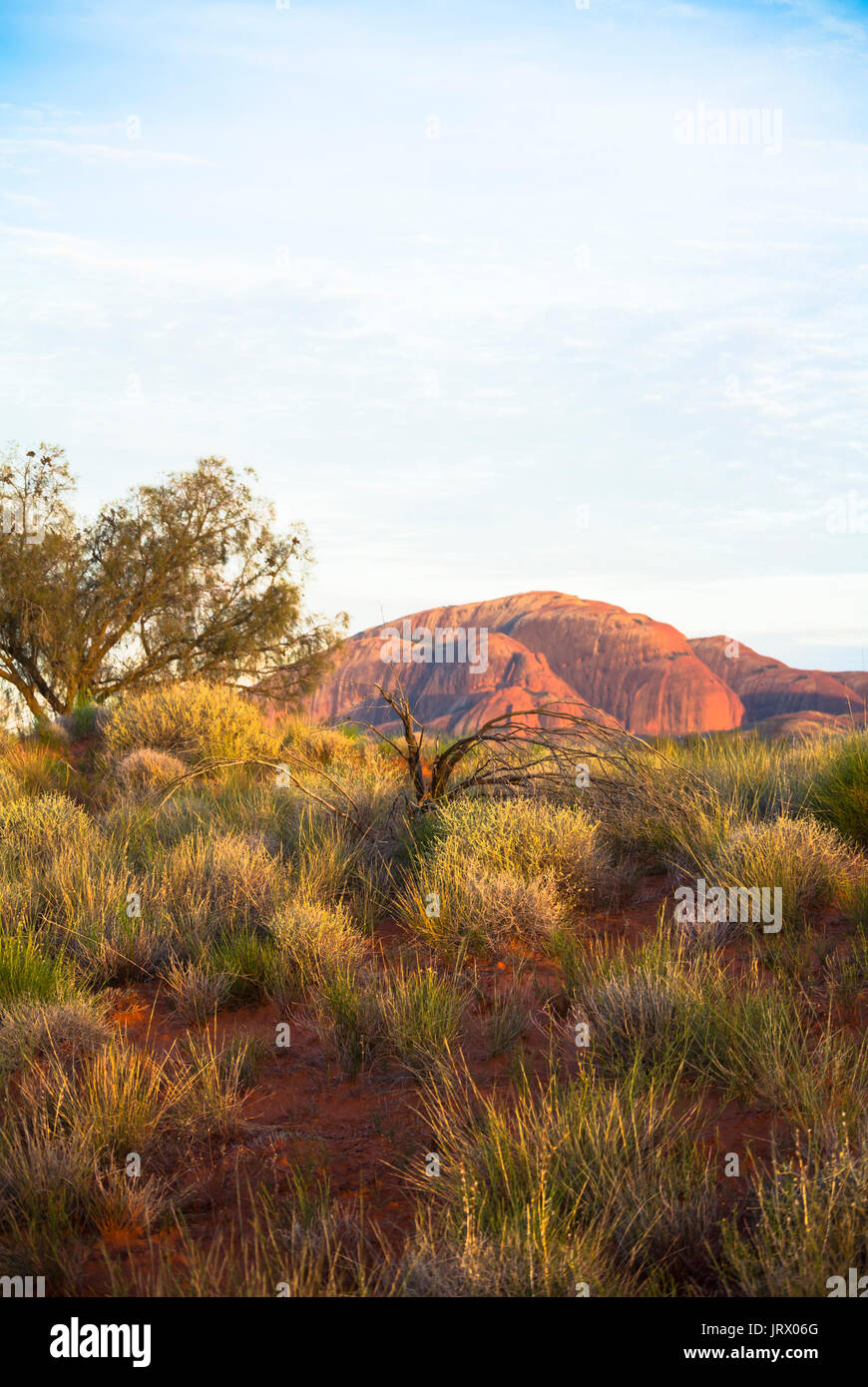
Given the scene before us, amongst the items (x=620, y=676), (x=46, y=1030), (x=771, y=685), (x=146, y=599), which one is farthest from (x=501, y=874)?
(x=620, y=676)

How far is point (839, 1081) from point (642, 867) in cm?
348

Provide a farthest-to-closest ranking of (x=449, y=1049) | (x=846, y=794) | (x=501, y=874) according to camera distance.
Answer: (x=846, y=794) < (x=501, y=874) < (x=449, y=1049)

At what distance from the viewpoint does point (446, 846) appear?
6.05 meters

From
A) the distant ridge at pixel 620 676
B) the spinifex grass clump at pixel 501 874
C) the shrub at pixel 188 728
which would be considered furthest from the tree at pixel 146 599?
the distant ridge at pixel 620 676

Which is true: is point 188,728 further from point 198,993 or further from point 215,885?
point 198,993

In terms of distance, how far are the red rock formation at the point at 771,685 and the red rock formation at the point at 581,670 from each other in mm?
1358

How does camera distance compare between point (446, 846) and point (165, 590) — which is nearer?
point (446, 846)

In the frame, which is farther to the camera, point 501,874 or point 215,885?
point 215,885

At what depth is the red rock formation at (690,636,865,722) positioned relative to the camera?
61131 mm

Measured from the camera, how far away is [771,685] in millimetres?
67375

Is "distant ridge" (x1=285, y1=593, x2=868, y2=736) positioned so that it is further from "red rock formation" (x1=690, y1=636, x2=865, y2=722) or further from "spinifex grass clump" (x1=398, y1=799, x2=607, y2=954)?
"spinifex grass clump" (x1=398, y1=799, x2=607, y2=954)

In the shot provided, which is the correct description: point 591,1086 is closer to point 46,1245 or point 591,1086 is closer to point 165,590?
point 46,1245

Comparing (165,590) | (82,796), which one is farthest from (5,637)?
(82,796)

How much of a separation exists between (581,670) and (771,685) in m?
15.0
